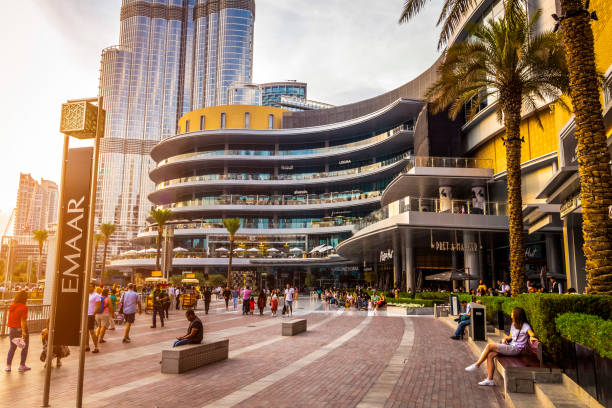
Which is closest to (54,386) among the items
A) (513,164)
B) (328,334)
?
(328,334)

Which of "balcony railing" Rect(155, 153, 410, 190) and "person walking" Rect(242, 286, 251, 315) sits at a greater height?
"balcony railing" Rect(155, 153, 410, 190)

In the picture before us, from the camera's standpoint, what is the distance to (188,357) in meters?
8.84

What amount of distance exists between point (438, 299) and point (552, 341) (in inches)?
842

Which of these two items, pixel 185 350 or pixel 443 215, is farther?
pixel 443 215

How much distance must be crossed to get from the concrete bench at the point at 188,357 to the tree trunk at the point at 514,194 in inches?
429

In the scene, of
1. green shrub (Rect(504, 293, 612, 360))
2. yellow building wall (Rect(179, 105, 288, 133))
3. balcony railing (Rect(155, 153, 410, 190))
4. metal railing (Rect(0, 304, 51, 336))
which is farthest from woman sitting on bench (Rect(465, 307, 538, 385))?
yellow building wall (Rect(179, 105, 288, 133))

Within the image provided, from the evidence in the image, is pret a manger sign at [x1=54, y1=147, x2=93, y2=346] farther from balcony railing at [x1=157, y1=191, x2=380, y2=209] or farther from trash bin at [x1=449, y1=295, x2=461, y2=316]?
balcony railing at [x1=157, y1=191, x2=380, y2=209]

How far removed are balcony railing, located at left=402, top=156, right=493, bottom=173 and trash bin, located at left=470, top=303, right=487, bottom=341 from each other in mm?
20501

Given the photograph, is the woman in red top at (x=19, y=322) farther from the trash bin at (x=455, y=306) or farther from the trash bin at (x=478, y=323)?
the trash bin at (x=455, y=306)

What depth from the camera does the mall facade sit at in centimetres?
2794

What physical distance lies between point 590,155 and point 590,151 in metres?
0.08

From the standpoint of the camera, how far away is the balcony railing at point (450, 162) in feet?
105

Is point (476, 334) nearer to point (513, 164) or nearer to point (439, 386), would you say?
point (439, 386)

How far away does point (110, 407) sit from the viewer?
6324 millimetres
